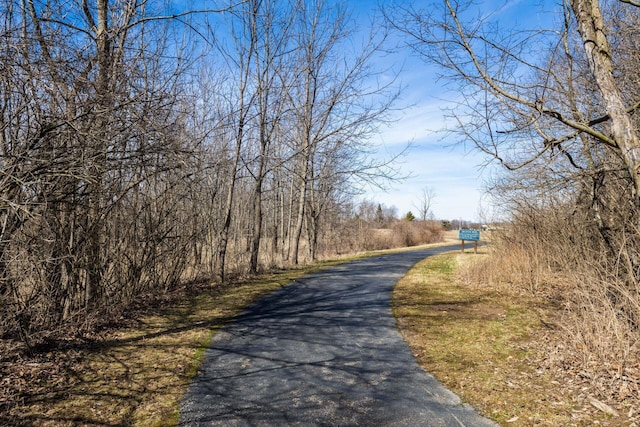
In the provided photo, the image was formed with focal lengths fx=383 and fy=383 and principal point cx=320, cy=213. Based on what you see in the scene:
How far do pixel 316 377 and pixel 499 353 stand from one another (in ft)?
8.94

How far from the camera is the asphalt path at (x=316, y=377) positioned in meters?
3.58

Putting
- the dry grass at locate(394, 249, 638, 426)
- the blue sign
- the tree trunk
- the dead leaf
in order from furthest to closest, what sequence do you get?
the blue sign → the tree trunk → the dry grass at locate(394, 249, 638, 426) → the dead leaf

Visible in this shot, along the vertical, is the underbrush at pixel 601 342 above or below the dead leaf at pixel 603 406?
above

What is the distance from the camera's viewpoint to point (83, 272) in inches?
255

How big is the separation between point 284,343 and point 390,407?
2.28 m

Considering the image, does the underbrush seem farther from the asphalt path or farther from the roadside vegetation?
the roadside vegetation

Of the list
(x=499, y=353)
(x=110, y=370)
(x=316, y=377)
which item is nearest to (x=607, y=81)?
(x=499, y=353)

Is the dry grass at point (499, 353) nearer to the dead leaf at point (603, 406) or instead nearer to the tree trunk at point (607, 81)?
the dead leaf at point (603, 406)

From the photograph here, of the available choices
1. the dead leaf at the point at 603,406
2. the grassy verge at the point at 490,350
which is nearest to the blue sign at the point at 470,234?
the grassy verge at the point at 490,350

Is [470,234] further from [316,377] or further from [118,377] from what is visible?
[118,377]

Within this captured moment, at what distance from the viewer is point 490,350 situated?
217 inches

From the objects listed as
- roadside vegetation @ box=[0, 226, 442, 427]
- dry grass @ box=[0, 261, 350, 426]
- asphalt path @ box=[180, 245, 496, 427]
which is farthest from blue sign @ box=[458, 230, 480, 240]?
dry grass @ box=[0, 261, 350, 426]

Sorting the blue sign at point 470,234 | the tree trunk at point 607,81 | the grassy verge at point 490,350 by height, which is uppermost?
the tree trunk at point 607,81

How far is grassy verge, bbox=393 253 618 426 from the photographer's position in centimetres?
374
